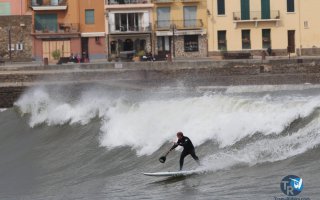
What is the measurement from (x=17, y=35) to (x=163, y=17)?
1122 cm

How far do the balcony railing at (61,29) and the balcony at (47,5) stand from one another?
1364 mm

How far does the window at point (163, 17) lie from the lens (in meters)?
63.8

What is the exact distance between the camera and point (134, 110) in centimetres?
2819

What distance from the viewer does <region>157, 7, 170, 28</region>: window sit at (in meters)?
63.8

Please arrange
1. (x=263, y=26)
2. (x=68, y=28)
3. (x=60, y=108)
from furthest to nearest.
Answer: (x=68, y=28)
(x=263, y=26)
(x=60, y=108)

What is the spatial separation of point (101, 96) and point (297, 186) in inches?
821

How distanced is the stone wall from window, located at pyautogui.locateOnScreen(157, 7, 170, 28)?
9.82 meters

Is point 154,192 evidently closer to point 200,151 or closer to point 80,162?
point 200,151

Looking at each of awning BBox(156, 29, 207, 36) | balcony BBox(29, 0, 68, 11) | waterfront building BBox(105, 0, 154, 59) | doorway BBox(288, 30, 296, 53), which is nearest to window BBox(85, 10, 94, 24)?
waterfront building BBox(105, 0, 154, 59)

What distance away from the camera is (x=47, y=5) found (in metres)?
64.1

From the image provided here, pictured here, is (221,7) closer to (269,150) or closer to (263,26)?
(263,26)

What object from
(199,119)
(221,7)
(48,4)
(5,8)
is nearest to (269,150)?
(199,119)

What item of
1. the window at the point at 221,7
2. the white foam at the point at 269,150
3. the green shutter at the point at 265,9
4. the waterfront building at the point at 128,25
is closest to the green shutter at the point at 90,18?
the waterfront building at the point at 128,25

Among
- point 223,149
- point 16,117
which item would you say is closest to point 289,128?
point 223,149
